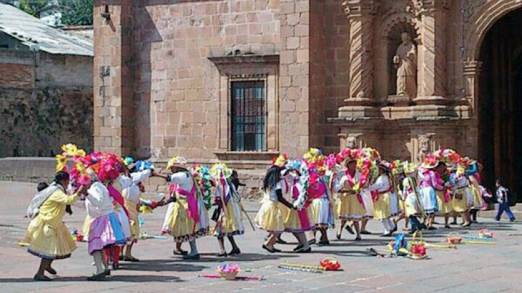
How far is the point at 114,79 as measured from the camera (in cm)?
2956

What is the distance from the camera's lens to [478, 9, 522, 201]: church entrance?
26.4 metres

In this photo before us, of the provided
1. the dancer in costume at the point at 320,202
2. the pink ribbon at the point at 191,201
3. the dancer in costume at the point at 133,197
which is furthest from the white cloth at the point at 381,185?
Result: the dancer in costume at the point at 133,197

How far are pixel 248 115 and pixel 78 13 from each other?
2614 inches

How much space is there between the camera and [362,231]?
809 inches

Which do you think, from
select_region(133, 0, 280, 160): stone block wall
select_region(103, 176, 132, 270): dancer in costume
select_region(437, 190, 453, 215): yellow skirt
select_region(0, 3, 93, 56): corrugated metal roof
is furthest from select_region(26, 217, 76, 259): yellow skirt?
select_region(0, 3, 93, 56): corrugated metal roof

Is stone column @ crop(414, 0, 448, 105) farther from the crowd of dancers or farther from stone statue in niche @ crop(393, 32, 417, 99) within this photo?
the crowd of dancers

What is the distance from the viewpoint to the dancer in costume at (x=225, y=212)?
16.2 m

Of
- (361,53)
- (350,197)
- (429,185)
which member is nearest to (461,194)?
(429,185)

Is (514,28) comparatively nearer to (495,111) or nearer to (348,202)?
(495,111)

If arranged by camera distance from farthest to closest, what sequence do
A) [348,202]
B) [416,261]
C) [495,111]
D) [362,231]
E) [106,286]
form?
[495,111], [362,231], [348,202], [416,261], [106,286]

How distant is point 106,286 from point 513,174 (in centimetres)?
1791

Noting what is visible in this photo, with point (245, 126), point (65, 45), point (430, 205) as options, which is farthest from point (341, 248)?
point (65, 45)

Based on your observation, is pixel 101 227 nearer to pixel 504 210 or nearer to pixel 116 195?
pixel 116 195

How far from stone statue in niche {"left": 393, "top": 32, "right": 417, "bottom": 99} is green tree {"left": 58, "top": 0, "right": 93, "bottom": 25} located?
6525cm
